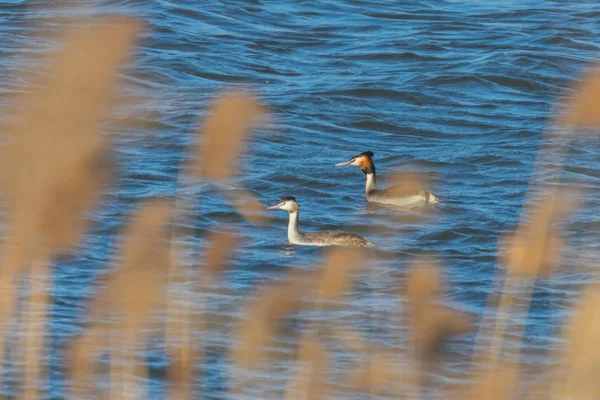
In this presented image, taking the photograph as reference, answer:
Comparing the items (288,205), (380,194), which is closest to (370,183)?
(380,194)

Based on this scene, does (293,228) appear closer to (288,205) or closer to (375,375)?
(288,205)

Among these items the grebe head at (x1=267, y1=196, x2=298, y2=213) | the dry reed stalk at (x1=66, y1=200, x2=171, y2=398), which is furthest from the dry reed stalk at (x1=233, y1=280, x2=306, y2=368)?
the grebe head at (x1=267, y1=196, x2=298, y2=213)

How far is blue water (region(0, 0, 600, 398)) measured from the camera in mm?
8688

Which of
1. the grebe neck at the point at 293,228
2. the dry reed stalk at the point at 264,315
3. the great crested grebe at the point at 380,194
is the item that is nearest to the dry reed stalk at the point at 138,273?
the dry reed stalk at the point at 264,315

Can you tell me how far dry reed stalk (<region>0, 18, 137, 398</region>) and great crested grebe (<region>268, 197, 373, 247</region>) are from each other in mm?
6523

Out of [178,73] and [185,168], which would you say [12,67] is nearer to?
[178,73]

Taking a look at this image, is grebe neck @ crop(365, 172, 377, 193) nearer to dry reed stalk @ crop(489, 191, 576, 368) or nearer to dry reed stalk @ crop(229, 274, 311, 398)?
dry reed stalk @ crop(489, 191, 576, 368)

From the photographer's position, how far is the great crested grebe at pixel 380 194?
37.8ft

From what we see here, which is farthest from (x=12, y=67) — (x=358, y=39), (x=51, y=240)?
(x=51, y=240)

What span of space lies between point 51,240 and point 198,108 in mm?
11414

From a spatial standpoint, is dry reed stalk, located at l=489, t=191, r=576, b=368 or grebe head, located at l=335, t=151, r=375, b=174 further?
grebe head, located at l=335, t=151, r=375, b=174

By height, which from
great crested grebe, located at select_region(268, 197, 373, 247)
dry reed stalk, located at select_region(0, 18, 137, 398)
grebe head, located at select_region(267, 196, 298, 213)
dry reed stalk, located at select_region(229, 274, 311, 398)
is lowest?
great crested grebe, located at select_region(268, 197, 373, 247)

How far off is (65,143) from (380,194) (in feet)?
30.0

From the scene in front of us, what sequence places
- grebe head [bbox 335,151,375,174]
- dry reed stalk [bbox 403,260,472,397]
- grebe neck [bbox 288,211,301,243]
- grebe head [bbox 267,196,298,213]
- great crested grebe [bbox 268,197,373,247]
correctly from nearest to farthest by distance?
dry reed stalk [bbox 403,260,472,397] < great crested grebe [bbox 268,197,373,247] < grebe neck [bbox 288,211,301,243] < grebe head [bbox 267,196,298,213] < grebe head [bbox 335,151,375,174]
